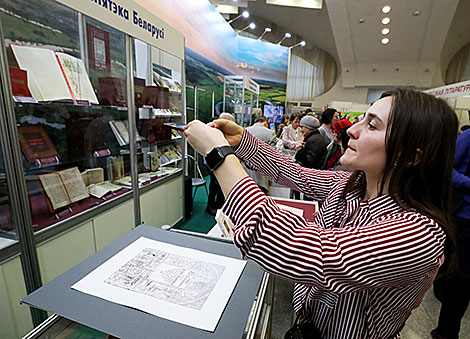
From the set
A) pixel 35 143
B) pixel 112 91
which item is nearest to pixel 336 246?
pixel 35 143

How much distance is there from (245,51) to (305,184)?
11220 millimetres

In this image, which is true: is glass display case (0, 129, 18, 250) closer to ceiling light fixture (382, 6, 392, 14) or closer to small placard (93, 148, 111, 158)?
small placard (93, 148, 111, 158)

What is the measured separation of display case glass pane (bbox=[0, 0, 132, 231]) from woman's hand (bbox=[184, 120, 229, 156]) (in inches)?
57.1

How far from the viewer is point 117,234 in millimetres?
2455

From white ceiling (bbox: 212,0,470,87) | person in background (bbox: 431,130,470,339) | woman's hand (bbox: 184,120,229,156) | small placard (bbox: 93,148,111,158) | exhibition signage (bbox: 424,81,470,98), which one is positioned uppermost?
white ceiling (bbox: 212,0,470,87)

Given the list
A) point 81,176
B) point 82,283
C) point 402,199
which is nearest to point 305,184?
point 402,199

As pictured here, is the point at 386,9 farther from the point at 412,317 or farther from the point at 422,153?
the point at 422,153

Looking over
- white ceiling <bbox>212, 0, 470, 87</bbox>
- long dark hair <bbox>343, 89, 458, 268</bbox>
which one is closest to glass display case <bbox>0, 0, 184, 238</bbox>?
long dark hair <bbox>343, 89, 458, 268</bbox>

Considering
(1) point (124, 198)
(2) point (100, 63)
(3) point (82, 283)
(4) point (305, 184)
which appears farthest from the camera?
(1) point (124, 198)

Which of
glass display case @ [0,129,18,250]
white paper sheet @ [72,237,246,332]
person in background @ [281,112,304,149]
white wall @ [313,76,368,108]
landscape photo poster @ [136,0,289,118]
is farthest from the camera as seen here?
white wall @ [313,76,368,108]

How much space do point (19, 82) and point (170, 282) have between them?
5.29ft

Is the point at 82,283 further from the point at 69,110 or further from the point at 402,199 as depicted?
the point at 69,110

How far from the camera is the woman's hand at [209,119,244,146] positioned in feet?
3.43

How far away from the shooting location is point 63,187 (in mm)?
2004
